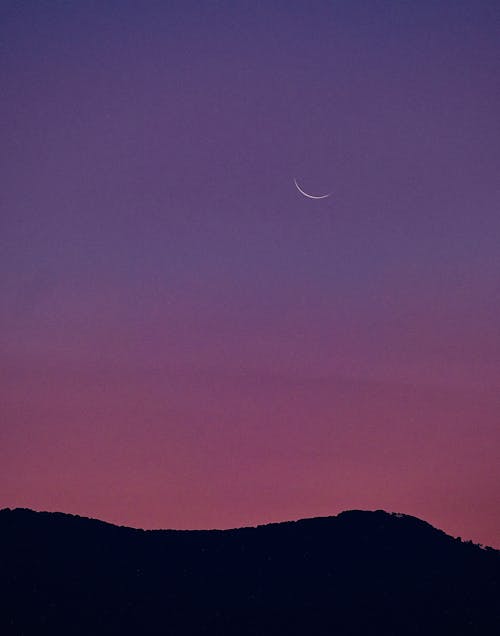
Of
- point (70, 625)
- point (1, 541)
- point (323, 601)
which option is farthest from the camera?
point (1, 541)

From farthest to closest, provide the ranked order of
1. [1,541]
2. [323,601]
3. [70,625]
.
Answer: [1,541] → [323,601] → [70,625]

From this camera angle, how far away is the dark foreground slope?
258 feet

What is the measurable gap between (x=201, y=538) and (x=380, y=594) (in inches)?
812

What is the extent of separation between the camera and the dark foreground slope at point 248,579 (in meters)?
78.8

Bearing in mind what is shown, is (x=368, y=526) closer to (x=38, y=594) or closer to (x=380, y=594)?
(x=380, y=594)

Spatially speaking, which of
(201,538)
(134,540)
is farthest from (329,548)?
(134,540)

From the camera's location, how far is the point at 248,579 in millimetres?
87312

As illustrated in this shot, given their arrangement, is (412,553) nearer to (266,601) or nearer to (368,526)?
(368,526)

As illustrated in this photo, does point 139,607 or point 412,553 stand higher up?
point 412,553

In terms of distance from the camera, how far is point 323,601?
82688 mm

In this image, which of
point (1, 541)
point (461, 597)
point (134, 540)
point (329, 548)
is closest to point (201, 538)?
point (134, 540)

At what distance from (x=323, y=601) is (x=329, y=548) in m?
10.6

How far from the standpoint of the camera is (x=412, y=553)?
3654 inches

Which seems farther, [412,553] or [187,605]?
[412,553]
